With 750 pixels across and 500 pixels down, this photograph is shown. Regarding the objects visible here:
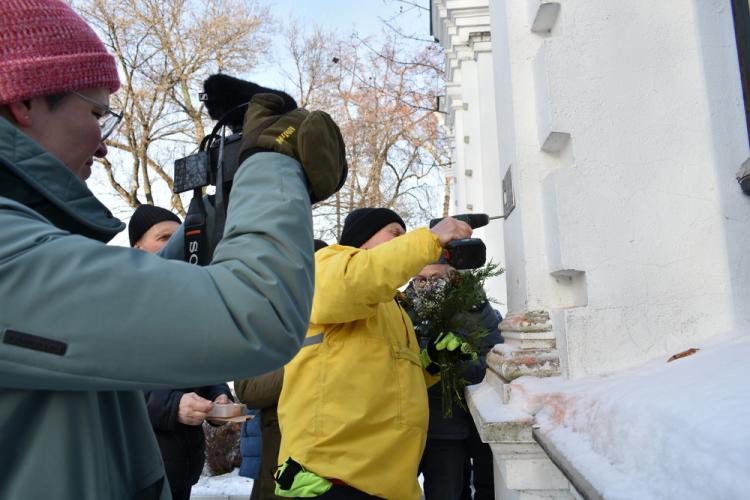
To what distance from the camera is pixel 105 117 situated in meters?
1.20

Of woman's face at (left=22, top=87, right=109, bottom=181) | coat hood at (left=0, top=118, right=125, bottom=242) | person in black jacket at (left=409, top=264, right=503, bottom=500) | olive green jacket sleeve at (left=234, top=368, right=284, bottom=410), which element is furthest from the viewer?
olive green jacket sleeve at (left=234, top=368, right=284, bottom=410)

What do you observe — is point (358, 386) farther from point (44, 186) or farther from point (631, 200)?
point (44, 186)

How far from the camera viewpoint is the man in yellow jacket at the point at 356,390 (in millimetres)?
2477

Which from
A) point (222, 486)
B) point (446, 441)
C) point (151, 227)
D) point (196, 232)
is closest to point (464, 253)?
point (446, 441)

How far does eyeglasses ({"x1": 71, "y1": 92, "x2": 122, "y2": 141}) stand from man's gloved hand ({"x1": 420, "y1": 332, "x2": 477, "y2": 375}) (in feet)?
7.16

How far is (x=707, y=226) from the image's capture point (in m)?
2.18

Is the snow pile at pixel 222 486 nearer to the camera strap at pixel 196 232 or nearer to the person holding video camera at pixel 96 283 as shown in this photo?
the camera strap at pixel 196 232

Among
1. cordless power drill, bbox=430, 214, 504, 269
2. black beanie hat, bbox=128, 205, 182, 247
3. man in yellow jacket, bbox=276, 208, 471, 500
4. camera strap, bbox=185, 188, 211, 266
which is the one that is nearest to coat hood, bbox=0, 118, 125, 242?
camera strap, bbox=185, 188, 211, 266

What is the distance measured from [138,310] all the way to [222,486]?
235 inches

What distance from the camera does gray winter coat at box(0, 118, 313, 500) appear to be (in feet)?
2.61

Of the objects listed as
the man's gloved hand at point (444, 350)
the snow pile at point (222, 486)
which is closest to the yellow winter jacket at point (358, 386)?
the man's gloved hand at point (444, 350)

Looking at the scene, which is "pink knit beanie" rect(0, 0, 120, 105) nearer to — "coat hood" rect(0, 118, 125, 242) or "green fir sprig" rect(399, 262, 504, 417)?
"coat hood" rect(0, 118, 125, 242)

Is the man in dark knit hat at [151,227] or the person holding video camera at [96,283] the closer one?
the person holding video camera at [96,283]

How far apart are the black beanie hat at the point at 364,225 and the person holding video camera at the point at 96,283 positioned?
2044mm
